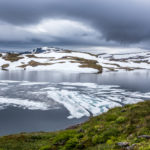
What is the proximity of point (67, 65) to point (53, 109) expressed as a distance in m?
111

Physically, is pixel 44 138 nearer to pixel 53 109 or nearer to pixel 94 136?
pixel 94 136

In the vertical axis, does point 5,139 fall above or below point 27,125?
above

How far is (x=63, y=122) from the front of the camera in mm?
23188

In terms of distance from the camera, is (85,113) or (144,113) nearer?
(144,113)

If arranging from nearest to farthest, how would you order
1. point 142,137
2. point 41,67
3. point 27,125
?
point 142,137, point 27,125, point 41,67

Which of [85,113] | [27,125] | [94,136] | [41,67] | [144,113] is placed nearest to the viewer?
[94,136]

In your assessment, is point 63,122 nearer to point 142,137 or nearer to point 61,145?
point 61,145

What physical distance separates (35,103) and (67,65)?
108m

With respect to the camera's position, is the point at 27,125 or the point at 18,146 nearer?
the point at 18,146

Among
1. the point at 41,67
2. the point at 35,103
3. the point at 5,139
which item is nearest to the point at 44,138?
the point at 5,139

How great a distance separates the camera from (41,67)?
135000mm

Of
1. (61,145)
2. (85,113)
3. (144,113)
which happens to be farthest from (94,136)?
(85,113)

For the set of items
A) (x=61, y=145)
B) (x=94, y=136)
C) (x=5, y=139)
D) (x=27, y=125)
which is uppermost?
(x=94, y=136)

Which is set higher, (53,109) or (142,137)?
(142,137)
